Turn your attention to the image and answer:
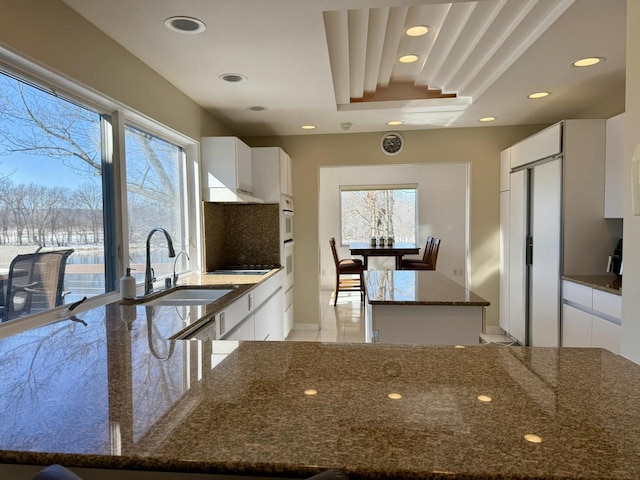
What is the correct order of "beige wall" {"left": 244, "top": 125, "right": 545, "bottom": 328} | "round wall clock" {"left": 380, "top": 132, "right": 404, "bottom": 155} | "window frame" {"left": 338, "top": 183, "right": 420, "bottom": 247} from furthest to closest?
"window frame" {"left": 338, "top": 183, "right": 420, "bottom": 247} < "round wall clock" {"left": 380, "top": 132, "right": 404, "bottom": 155} < "beige wall" {"left": 244, "top": 125, "right": 545, "bottom": 328}

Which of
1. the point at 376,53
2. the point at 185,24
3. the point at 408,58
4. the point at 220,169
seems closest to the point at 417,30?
the point at 376,53

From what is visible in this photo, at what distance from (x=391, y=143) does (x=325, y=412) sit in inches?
161

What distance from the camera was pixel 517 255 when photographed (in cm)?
396

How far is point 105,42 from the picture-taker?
2.08 metres

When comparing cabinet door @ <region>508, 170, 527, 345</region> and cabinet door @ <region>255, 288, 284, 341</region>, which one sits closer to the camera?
cabinet door @ <region>255, 288, 284, 341</region>

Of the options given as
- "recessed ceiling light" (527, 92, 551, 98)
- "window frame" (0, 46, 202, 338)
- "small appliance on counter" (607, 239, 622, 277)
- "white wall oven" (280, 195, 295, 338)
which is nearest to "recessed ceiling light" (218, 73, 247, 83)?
"window frame" (0, 46, 202, 338)

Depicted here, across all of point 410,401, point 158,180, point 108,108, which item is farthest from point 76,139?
point 410,401

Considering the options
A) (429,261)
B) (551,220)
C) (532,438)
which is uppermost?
(551,220)

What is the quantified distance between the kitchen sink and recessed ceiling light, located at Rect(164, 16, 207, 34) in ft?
5.16

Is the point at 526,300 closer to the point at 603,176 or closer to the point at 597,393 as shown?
the point at 603,176

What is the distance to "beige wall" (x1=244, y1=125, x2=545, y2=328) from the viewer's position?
14.4ft

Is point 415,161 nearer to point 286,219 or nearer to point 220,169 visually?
point 286,219

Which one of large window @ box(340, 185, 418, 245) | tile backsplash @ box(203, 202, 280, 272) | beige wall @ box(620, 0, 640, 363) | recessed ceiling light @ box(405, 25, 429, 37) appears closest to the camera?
beige wall @ box(620, 0, 640, 363)

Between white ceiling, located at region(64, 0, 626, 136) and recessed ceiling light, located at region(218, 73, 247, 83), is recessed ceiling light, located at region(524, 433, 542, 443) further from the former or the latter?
recessed ceiling light, located at region(218, 73, 247, 83)
